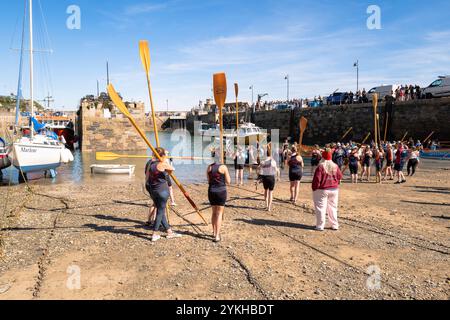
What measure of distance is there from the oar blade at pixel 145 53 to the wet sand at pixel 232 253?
360cm

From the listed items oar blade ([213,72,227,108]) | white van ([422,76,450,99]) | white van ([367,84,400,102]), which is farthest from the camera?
white van ([367,84,400,102])

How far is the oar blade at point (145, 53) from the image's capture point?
7391 millimetres

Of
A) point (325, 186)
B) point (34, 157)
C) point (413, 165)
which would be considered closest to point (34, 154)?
point (34, 157)

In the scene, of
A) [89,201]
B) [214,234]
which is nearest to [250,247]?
[214,234]

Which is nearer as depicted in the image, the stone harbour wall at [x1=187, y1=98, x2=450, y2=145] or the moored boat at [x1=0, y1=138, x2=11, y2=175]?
the moored boat at [x1=0, y1=138, x2=11, y2=175]

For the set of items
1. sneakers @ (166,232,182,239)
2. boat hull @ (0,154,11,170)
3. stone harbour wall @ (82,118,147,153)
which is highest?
stone harbour wall @ (82,118,147,153)

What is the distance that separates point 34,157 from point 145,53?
12.7m

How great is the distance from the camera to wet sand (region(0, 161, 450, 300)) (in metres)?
4.84

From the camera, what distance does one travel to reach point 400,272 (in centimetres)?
537

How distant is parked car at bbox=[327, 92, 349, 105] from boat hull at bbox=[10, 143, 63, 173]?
107 ft

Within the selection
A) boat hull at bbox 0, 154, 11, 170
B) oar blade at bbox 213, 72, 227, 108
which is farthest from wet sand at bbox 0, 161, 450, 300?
boat hull at bbox 0, 154, 11, 170

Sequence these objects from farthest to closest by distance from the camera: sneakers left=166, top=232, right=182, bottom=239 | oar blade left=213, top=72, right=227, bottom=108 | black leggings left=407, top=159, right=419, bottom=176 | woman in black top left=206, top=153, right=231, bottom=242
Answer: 1. black leggings left=407, top=159, right=419, bottom=176
2. oar blade left=213, top=72, right=227, bottom=108
3. sneakers left=166, top=232, right=182, bottom=239
4. woman in black top left=206, top=153, right=231, bottom=242

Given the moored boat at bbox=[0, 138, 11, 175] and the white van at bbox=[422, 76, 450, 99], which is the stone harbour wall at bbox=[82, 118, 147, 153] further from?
the white van at bbox=[422, 76, 450, 99]

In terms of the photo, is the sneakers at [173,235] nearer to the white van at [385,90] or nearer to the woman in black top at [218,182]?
the woman in black top at [218,182]
